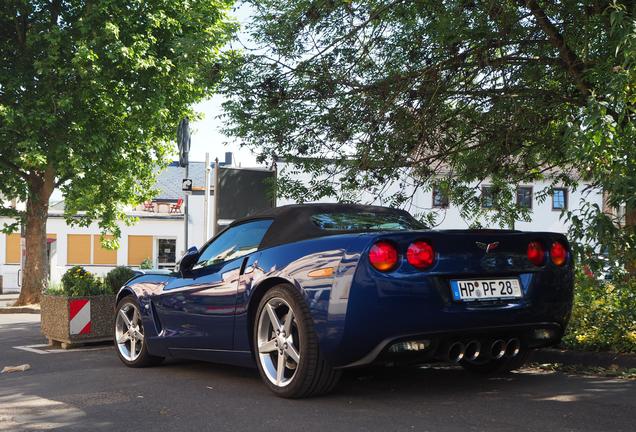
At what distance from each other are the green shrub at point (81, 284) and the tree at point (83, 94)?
919 centimetres

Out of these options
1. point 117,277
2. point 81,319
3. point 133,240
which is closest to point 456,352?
point 81,319

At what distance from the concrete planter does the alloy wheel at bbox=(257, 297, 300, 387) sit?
4.62 m

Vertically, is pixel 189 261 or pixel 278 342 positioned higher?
pixel 189 261

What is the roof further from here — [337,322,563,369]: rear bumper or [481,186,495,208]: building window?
[337,322,563,369]: rear bumper

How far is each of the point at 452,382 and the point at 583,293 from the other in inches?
72.8

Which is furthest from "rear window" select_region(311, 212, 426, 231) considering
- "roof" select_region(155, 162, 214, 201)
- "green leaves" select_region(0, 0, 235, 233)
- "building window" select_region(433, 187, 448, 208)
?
"roof" select_region(155, 162, 214, 201)

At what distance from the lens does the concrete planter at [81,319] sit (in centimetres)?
951

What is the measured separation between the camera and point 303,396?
207 inches

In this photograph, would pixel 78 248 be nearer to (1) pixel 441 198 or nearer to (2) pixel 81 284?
(2) pixel 81 284

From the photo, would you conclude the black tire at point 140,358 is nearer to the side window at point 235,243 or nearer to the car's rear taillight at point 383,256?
the side window at point 235,243

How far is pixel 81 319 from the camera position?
9555mm

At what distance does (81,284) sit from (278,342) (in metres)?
5.11

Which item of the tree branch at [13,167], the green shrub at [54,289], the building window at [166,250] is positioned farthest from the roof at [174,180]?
the green shrub at [54,289]

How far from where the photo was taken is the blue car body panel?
15.9 feet
